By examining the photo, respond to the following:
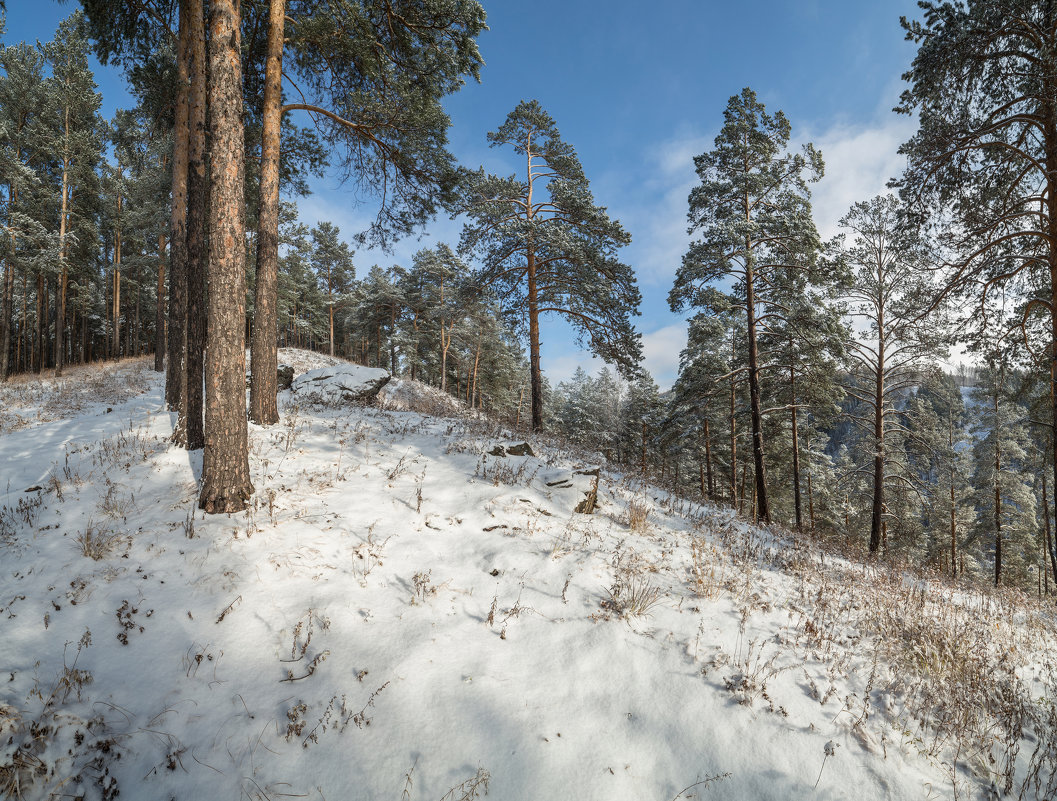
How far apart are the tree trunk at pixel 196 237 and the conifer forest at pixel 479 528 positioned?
6 cm

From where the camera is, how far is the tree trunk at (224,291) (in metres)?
5.15

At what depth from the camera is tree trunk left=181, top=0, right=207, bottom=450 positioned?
7168mm

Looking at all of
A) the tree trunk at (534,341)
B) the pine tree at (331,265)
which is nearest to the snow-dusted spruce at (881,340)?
the tree trunk at (534,341)

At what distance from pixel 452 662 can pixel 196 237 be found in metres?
9.54

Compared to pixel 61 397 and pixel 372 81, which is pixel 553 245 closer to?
pixel 372 81

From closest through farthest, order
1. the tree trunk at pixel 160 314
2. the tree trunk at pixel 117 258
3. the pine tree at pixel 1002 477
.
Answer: the pine tree at pixel 1002 477, the tree trunk at pixel 160 314, the tree trunk at pixel 117 258

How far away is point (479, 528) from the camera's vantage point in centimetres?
546

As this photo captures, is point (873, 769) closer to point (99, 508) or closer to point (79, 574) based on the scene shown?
point (79, 574)

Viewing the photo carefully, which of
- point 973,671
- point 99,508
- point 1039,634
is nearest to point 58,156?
point 99,508

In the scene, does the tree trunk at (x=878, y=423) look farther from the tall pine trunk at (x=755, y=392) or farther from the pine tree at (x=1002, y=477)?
the pine tree at (x=1002, y=477)

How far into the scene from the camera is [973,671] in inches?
146

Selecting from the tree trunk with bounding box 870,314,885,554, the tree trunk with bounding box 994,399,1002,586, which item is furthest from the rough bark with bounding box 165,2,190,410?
the tree trunk with bounding box 994,399,1002,586

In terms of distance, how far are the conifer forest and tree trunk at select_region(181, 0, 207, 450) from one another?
6 centimetres

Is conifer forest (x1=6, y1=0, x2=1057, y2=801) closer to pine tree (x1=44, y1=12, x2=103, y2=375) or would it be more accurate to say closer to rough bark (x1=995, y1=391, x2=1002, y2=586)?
rough bark (x1=995, y1=391, x2=1002, y2=586)
